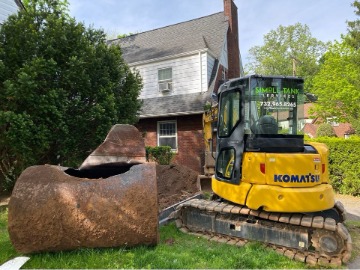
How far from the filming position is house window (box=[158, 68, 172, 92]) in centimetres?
1541

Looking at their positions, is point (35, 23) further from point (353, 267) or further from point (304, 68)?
point (304, 68)

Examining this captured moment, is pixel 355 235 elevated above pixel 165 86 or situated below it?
below

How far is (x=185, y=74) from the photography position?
14953 millimetres

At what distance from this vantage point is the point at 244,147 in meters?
5.22

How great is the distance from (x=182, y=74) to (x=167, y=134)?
10.6 feet

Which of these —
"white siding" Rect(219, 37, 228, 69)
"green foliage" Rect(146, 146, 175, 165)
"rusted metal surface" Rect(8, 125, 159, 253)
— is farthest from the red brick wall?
"rusted metal surface" Rect(8, 125, 159, 253)

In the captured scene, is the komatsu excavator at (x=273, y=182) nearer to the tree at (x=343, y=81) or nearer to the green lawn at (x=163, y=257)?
the green lawn at (x=163, y=257)

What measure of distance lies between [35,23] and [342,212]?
8.36 m

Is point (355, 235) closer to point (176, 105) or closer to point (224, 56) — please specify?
point (176, 105)

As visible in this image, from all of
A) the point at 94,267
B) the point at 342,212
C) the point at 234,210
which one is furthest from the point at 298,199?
the point at 94,267

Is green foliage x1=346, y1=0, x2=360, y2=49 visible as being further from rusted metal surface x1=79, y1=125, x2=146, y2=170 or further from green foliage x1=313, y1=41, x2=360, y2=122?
rusted metal surface x1=79, y1=125, x2=146, y2=170

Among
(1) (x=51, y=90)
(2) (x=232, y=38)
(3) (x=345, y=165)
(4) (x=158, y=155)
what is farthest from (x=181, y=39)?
(1) (x=51, y=90)

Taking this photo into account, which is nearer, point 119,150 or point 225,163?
point 225,163

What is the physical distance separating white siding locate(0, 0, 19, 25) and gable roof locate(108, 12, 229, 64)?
5731 mm
